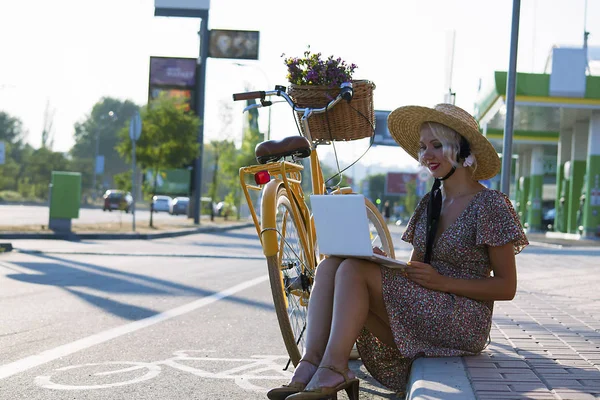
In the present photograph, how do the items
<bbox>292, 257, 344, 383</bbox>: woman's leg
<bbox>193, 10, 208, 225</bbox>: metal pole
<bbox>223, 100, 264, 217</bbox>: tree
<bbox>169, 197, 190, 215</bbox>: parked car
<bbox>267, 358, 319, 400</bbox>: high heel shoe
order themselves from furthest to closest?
<bbox>169, 197, 190, 215</bbox>: parked car → <bbox>223, 100, 264, 217</bbox>: tree → <bbox>193, 10, 208, 225</bbox>: metal pole → <bbox>292, 257, 344, 383</bbox>: woman's leg → <bbox>267, 358, 319, 400</bbox>: high heel shoe

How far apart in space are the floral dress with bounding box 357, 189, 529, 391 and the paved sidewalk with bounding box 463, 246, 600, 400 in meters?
0.15

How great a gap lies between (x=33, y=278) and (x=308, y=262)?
6.61 m

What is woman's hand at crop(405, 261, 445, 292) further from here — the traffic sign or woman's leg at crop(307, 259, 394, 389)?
the traffic sign

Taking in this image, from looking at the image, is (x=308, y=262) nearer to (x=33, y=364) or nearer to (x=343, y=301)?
(x=343, y=301)

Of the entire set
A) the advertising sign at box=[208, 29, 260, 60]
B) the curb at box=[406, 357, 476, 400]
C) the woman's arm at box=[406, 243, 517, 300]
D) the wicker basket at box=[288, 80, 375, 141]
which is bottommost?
the curb at box=[406, 357, 476, 400]

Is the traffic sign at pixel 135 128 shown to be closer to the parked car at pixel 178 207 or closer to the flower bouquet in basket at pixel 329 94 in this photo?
the flower bouquet in basket at pixel 329 94

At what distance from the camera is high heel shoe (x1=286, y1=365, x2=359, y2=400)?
12.4ft

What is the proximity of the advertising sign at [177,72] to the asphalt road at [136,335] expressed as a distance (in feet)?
96.5

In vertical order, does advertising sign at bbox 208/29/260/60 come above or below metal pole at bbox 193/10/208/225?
above

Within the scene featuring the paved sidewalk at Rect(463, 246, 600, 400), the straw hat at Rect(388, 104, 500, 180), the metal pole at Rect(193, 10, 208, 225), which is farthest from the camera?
the metal pole at Rect(193, 10, 208, 225)

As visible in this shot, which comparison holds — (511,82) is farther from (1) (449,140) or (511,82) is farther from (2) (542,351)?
(1) (449,140)

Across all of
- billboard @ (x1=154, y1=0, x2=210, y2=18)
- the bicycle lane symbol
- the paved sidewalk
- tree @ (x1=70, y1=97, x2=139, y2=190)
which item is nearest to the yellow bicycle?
the bicycle lane symbol

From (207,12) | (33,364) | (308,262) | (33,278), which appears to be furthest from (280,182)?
(207,12)

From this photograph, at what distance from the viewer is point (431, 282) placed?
424cm
